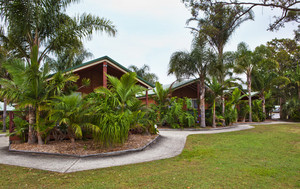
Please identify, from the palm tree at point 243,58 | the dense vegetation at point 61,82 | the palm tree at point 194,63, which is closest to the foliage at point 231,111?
the palm tree at point 194,63

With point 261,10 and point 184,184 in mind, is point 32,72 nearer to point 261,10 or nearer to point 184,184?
point 184,184

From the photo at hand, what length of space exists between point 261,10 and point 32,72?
815 cm

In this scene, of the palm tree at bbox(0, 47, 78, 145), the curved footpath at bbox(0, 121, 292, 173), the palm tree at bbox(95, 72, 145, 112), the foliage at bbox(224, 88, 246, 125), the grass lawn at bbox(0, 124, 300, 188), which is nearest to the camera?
the grass lawn at bbox(0, 124, 300, 188)

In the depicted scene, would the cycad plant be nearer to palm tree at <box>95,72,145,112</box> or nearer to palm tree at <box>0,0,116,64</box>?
palm tree at <box>95,72,145,112</box>

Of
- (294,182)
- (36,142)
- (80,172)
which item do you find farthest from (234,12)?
(36,142)

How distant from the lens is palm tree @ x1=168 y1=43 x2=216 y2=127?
1338cm

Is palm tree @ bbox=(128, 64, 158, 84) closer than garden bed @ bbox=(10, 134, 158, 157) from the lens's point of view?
No

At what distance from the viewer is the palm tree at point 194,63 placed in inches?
527

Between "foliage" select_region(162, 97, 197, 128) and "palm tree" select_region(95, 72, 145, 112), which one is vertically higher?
"palm tree" select_region(95, 72, 145, 112)

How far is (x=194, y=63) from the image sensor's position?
1352 cm

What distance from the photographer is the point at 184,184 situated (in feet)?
11.8

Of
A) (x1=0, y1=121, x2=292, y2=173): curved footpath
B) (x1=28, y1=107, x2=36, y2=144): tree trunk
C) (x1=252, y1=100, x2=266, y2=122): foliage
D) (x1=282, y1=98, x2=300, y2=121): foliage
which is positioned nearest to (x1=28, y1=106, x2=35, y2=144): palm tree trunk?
(x1=28, y1=107, x2=36, y2=144): tree trunk

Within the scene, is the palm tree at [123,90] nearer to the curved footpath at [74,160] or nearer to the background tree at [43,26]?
the curved footpath at [74,160]

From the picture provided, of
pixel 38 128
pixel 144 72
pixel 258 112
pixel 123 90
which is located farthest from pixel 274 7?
pixel 144 72
